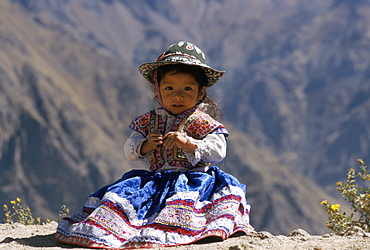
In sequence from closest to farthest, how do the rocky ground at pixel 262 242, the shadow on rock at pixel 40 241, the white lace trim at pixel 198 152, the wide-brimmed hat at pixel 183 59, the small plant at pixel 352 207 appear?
the rocky ground at pixel 262 242
the shadow on rock at pixel 40 241
the white lace trim at pixel 198 152
the wide-brimmed hat at pixel 183 59
the small plant at pixel 352 207

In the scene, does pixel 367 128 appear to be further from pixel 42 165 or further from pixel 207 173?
pixel 207 173

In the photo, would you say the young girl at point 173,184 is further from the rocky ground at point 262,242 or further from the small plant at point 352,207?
the small plant at point 352,207

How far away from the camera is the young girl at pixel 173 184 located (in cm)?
433

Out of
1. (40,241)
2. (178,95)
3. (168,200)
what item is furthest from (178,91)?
(40,241)

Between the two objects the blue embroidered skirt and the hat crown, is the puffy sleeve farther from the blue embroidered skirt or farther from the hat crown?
the hat crown

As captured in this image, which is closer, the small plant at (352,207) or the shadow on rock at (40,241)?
the shadow on rock at (40,241)

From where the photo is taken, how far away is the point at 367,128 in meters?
174

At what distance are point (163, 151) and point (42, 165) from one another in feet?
266

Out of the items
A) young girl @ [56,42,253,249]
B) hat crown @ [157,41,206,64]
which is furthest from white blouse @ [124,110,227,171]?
hat crown @ [157,41,206,64]

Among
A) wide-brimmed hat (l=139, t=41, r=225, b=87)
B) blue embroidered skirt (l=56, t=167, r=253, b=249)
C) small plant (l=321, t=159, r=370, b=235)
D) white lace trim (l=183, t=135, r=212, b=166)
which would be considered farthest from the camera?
small plant (l=321, t=159, r=370, b=235)

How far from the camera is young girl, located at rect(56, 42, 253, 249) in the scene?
4328mm

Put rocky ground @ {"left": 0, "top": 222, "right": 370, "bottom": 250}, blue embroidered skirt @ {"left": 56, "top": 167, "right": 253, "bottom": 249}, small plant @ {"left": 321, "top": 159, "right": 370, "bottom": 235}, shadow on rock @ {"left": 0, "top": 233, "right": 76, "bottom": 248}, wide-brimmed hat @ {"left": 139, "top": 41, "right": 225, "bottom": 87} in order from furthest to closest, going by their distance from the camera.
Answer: small plant @ {"left": 321, "top": 159, "right": 370, "bottom": 235}
wide-brimmed hat @ {"left": 139, "top": 41, "right": 225, "bottom": 87}
shadow on rock @ {"left": 0, "top": 233, "right": 76, "bottom": 248}
blue embroidered skirt @ {"left": 56, "top": 167, "right": 253, "bottom": 249}
rocky ground @ {"left": 0, "top": 222, "right": 370, "bottom": 250}

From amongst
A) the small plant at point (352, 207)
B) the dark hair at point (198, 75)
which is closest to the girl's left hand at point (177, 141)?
the dark hair at point (198, 75)

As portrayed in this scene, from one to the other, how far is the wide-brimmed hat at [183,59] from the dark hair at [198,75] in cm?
4
